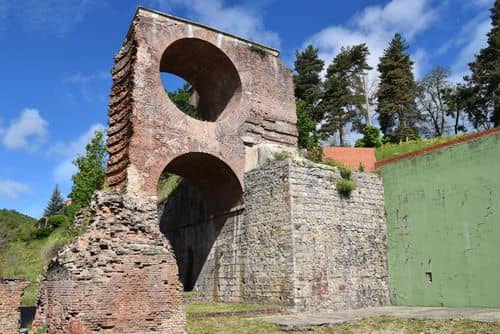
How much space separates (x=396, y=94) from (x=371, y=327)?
27.5m

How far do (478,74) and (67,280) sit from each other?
30.6 meters

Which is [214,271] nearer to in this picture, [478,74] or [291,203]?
[291,203]

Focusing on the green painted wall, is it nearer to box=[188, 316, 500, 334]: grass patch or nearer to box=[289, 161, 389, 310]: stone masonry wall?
box=[289, 161, 389, 310]: stone masonry wall

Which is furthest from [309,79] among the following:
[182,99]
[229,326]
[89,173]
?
[229,326]

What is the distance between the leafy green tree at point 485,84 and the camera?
99.2ft

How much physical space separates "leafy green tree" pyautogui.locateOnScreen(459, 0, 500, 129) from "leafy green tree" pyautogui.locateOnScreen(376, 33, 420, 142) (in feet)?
11.4

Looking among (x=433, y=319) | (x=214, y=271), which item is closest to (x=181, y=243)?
(x=214, y=271)

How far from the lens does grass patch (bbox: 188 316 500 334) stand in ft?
28.7

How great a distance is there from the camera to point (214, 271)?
15.6 metres

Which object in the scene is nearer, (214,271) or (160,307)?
(160,307)

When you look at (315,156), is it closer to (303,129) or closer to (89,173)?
(303,129)

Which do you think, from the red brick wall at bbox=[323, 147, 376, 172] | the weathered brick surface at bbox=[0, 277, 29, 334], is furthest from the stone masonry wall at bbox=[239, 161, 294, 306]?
the weathered brick surface at bbox=[0, 277, 29, 334]

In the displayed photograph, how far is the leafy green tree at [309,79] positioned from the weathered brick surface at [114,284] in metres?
28.2

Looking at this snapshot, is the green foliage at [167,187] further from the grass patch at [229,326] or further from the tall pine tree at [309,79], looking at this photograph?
the tall pine tree at [309,79]
